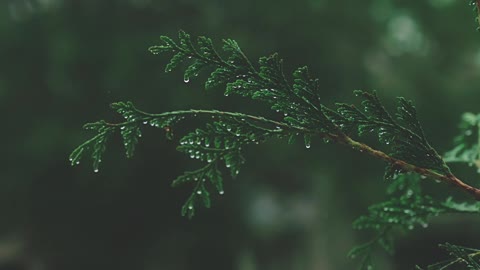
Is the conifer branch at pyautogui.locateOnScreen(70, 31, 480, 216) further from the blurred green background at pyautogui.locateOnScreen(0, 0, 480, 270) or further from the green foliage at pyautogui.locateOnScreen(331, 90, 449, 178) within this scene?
the blurred green background at pyautogui.locateOnScreen(0, 0, 480, 270)

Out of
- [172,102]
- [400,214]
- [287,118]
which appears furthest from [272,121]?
[172,102]

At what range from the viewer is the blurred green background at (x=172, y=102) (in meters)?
10.6

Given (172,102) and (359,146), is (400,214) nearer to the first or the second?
(359,146)

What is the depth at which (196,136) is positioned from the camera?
158 cm

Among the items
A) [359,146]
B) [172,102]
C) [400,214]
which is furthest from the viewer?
[172,102]

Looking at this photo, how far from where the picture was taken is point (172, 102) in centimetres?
1018

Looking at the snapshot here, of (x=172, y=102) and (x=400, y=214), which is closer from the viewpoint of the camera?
(x=400, y=214)

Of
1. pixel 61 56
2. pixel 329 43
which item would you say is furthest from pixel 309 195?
pixel 61 56

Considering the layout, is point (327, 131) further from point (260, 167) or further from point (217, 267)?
point (217, 267)

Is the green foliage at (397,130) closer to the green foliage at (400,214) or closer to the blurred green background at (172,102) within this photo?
the green foliage at (400,214)

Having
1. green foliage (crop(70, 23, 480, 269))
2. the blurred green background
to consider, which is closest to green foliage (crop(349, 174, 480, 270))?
green foliage (crop(70, 23, 480, 269))

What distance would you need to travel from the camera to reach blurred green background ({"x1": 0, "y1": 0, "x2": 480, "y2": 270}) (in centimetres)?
1055

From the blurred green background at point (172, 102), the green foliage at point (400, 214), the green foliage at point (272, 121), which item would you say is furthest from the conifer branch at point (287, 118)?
the blurred green background at point (172, 102)

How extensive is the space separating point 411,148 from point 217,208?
11.7 m
